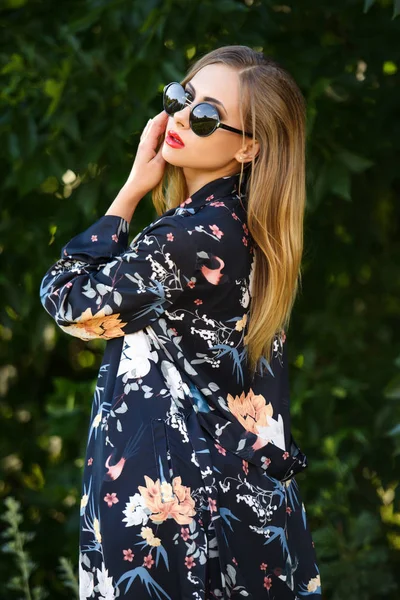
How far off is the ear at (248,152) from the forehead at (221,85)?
7 centimetres

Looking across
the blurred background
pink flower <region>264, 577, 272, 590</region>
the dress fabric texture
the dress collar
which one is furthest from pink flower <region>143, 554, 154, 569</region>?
the blurred background

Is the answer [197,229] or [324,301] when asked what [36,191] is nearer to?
[324,301]

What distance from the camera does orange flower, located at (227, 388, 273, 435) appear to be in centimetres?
169

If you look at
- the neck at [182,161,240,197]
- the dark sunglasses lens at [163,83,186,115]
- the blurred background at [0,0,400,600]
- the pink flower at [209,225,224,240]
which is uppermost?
the dark sunglasses lens at [163,83,186,115]

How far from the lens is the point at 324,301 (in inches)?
124

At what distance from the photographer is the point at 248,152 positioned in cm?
180

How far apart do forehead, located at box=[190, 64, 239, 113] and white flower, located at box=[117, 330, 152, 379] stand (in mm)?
478

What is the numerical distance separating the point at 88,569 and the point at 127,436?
258 millimetres

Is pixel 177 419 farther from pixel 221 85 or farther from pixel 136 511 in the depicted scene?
pixel 221 85

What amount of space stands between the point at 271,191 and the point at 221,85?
0.75 ft

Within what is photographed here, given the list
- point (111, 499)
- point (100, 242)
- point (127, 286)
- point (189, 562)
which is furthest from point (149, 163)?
point (189, 562)

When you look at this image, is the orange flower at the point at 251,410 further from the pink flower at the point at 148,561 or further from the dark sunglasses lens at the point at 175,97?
the dark sunglasses lens at the point at 175,97

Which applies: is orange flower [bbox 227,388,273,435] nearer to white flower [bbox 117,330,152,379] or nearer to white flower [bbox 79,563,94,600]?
white flower [bbox 117,330,152,379]

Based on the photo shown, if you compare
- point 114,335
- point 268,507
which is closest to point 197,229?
point 114,335
